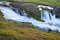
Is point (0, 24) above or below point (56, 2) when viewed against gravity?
above

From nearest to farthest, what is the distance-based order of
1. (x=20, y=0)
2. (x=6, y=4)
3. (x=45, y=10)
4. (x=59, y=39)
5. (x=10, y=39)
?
(x=10, y=39) < (x=59, y=39) < (x=6, y=4) < (x=45, y=10) < (x=20, y=0)

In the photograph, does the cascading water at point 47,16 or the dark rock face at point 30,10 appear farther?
the cascading water at point 47,16

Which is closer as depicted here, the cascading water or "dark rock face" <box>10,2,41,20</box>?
"dark rock face" <box>10,2,41,20</box>

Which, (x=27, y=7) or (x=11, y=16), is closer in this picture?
(x=11, y=16)

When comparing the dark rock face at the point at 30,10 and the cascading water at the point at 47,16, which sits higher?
the dark rock face at the point at 30,10

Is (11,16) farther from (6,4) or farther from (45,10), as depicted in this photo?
(45,10)

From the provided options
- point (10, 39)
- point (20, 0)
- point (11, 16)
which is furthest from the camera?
point (20, 0)

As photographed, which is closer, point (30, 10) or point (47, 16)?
point (30, 10)

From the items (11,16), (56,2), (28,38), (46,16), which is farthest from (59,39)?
(56,2)

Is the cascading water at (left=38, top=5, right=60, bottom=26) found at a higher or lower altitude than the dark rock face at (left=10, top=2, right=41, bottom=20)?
lower

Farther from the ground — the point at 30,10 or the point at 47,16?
the point at 30,10
